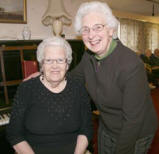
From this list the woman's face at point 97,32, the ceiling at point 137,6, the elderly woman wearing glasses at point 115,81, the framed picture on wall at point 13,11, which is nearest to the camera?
the elderly woman wearing glasses at point 115,81

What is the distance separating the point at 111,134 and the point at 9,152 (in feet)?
4.22

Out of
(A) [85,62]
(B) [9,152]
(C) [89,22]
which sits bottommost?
(B) [9,152]

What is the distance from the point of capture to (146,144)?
1.58 metres

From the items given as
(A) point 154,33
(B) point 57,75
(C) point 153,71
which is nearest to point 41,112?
(B) point 57,75

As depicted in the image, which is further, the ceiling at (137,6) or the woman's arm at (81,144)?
the ceiling at (137,6)

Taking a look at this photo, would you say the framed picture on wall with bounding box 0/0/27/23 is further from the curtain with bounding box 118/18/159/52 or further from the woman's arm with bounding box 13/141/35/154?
the curtain with bounding box 118/18/159/52

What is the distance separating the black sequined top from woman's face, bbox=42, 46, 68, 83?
0.13 m

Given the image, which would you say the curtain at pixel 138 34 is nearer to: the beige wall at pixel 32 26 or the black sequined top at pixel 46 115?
the beige wall at pixel 32 26

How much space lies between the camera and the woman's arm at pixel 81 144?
162 cm

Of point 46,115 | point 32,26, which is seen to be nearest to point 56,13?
point 32,26

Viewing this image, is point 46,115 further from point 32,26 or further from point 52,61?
point 32,26

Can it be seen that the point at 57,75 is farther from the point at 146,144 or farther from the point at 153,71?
the point at 153,71

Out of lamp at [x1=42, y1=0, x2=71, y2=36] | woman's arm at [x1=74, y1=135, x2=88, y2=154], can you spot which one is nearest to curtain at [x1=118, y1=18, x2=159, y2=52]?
lamp at [x1=42, y1=0, x2=71, y2=36]

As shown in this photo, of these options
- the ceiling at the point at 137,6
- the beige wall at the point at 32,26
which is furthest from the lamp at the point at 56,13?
the ceiling at the point at 137,6
